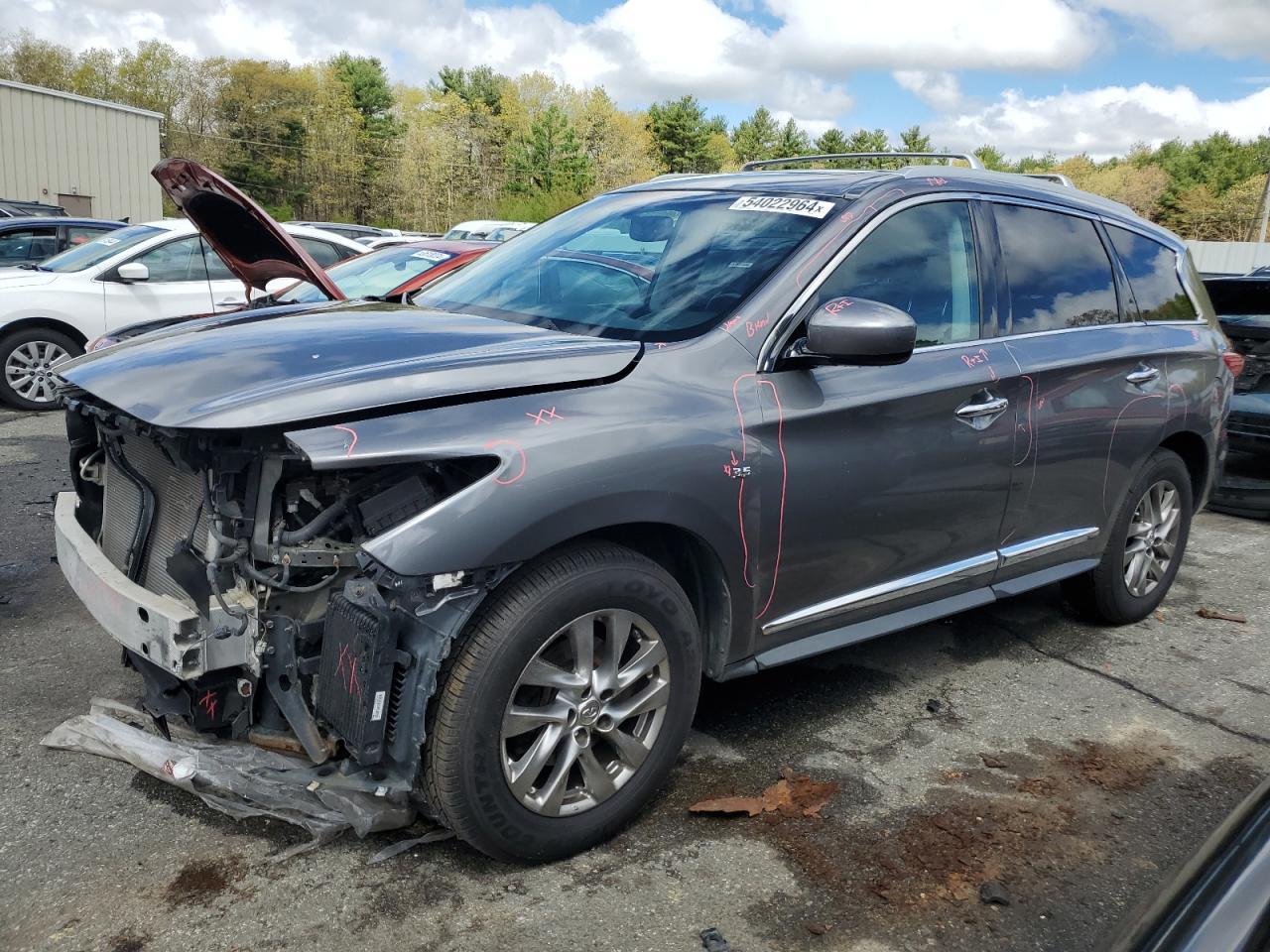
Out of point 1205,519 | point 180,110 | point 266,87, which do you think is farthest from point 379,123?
point 1205,519

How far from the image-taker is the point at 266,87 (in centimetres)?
6969

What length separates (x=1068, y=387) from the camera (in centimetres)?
387

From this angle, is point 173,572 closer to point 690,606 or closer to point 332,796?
point 332,796

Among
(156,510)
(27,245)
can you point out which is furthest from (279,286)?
(27,245)

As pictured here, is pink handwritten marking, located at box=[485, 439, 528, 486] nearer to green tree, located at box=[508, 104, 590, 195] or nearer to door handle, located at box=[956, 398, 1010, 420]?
door handle, located at box=[956, 398, 1010, 420]

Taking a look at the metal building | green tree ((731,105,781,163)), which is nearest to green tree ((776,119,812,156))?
green tree ((731,105,781,163))

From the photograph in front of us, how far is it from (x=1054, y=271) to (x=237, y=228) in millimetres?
3503

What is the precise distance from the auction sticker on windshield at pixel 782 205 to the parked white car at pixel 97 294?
6.36 meters

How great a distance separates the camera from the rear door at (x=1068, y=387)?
3.78m

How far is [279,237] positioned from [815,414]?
2558mm

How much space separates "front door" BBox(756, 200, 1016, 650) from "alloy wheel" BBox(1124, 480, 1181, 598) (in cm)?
123

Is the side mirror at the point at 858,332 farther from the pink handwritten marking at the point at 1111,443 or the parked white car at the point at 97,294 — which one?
the parked white car at the point at 97,294

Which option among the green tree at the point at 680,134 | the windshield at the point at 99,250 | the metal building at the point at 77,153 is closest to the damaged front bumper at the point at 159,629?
the windshield at the point at 99,250

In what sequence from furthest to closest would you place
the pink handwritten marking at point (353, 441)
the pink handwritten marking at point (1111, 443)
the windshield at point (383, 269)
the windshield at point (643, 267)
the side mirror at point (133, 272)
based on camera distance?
the side mirror at point (133, 272)
the windshield at point (383, 269)
the pink handwritten marking at point (1111, 443)
the windshield at point (643, 267)
the pink handwritten marking at point (353, 441)
